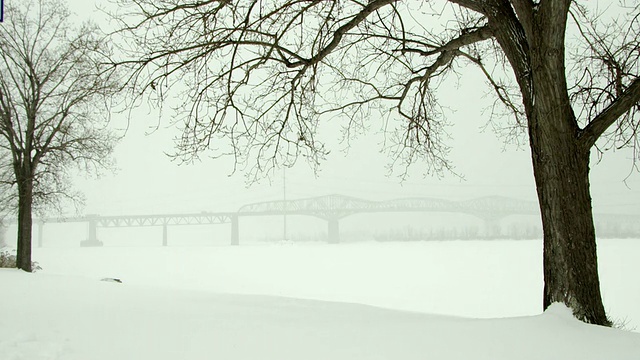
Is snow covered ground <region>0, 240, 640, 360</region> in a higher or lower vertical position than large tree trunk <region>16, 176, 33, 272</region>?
lower

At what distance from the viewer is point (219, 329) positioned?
17.4 feet

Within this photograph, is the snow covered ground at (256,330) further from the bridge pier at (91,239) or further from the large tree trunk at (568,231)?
the bridge pier at (91,239)

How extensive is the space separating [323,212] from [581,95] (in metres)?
62.9

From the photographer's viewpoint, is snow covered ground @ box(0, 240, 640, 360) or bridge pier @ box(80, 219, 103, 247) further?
bridge pier @ box(80, 219, 103, 247)

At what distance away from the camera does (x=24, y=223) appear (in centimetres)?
1620

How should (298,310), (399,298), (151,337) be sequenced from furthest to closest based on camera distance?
(399,298), (298,310), (151,337)

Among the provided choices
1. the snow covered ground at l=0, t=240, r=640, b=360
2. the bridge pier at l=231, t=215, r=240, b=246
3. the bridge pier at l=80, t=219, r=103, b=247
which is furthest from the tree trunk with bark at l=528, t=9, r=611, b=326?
the bridge pier at l=80, t=219, r=103, b=247

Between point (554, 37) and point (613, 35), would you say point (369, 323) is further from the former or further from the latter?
point (613, 35)

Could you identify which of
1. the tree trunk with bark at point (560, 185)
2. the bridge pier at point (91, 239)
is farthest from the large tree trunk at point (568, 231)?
the bridge pier at point (91, 239)

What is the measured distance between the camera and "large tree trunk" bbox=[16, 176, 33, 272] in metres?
16.1

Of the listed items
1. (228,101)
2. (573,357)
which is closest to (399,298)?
(228,101)

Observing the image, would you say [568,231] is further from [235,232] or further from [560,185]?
[235,232]

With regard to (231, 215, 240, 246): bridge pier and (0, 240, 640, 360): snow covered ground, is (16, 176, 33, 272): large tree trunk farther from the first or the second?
(231, 215, 240, 246): bridge pier

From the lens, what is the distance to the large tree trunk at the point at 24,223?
1611 cm
